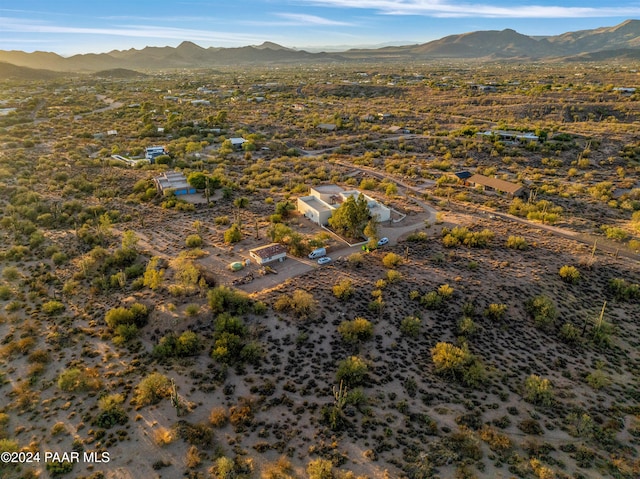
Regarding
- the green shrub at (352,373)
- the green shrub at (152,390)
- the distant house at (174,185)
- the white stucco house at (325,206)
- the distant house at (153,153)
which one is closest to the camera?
the green shrub at (152,390)

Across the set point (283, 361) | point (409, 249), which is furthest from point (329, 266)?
point (283, 361)

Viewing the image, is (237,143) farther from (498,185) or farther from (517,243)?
(517,243)

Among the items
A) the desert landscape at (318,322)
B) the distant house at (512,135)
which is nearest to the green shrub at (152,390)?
the desert landscape at (318,322)

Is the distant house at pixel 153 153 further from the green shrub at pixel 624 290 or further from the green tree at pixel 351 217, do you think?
the green shrub at pixel 624 290

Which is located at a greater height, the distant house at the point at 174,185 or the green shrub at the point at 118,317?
the distant house at the point at 174,185

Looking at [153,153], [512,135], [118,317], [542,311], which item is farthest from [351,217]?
[512,135]

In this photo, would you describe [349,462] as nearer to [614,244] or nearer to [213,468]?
[213,468]
